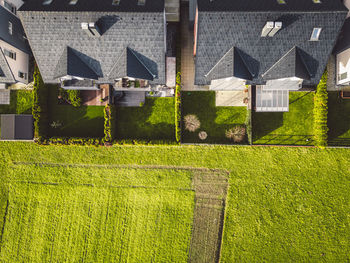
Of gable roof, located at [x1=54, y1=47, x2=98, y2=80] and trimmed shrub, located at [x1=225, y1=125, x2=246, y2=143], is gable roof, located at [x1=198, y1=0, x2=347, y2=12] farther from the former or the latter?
trimmed shrub, located at [x1=225, y1=125, x2=246, y2=143]

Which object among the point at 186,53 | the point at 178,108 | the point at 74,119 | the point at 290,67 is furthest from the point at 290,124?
the point at 74,119

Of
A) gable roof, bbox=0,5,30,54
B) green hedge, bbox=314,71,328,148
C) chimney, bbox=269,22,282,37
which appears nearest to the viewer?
chimney, bbox=269,22,282,37

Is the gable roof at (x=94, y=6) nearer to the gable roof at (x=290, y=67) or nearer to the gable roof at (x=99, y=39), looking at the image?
the gable roof at (x=99, y=39)

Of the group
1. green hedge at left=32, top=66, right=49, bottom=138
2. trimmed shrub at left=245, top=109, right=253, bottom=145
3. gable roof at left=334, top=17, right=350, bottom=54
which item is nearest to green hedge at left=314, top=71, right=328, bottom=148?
gable roof at left=334, top=17, right=350, bottom=54

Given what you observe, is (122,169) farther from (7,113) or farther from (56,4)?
(56,4)

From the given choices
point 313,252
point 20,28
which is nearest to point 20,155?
point 20,28
